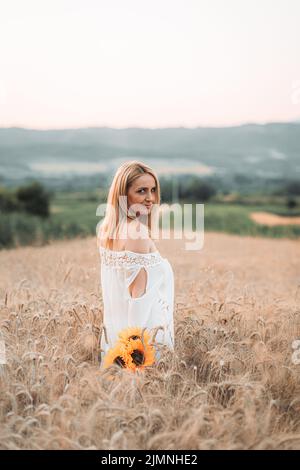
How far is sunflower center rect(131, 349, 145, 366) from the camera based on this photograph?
2.95m

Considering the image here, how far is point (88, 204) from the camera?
572 inches

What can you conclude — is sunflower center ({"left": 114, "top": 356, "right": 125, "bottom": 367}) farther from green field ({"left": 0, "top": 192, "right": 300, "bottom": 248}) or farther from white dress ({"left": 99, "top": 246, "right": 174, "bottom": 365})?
green field ({"left": 0, "top": 192, "right": 300, "bottom": 248})

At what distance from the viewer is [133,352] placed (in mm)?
2943

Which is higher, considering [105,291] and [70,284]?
[105,291]

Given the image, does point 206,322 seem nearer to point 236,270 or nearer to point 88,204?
point 236,270

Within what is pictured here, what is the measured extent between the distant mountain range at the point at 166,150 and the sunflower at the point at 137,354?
12371 millimetres

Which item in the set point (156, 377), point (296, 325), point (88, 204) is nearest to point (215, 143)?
point (88, 204)

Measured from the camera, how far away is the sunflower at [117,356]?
9.76 feet

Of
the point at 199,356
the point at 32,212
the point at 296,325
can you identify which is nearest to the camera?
the point at 199,356

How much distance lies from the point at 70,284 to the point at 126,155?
452 inches

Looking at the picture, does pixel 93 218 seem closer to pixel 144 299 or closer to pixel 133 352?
pixel 144 299

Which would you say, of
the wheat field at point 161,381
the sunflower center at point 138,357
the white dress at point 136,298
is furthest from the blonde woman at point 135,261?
the wheat field at point 161,381

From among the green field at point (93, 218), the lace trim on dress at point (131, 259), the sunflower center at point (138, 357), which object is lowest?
the green field at point (93, 218)

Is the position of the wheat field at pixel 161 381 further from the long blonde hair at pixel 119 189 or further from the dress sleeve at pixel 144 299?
the long blonde hair at pixel 119 189
